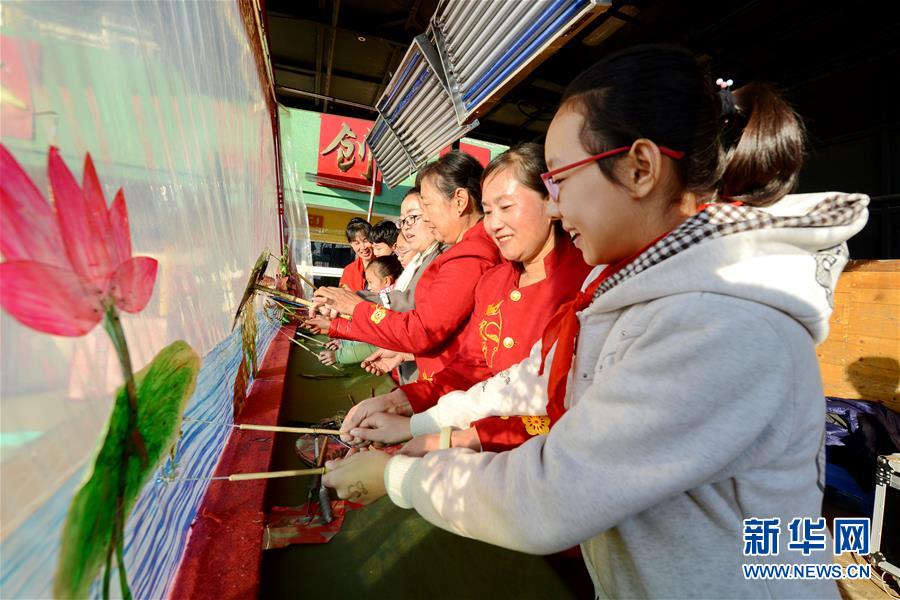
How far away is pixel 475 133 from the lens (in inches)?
295

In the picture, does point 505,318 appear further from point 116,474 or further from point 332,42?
point 332,42

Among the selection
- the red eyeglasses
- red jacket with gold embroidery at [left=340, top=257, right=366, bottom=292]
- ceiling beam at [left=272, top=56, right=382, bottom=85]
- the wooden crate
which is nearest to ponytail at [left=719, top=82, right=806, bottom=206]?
the red eyeglasses

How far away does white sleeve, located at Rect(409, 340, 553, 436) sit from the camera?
1.29 meters

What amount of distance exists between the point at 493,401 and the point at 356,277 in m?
3.92

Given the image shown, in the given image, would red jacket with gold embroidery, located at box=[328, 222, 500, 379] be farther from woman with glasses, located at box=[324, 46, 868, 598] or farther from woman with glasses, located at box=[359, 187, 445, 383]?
woman with glasses, located at box=[324, 46, 868, 598]

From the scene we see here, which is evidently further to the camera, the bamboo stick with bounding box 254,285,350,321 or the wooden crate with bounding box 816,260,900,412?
the wooden crate with bounding box 816,260,900,412

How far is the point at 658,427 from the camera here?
59cm

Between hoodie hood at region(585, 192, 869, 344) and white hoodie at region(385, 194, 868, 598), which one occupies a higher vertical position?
hoodie hood at region(585, 192, 869, 344)

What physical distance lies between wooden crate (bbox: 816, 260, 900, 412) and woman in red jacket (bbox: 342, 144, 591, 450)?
2699 mm

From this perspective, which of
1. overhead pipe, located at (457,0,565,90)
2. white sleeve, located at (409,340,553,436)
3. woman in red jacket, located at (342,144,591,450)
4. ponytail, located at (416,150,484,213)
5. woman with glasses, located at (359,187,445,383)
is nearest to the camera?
white sleeve, located at (409,340,553,436)

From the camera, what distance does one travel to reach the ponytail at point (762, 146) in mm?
801

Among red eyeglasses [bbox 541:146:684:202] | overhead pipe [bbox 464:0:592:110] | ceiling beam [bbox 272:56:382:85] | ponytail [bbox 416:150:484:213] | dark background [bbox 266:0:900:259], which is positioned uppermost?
ceiling beam [bbox 272:56:382:85]

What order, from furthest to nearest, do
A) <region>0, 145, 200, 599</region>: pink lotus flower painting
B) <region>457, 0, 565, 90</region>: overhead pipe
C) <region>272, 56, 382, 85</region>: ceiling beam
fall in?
1. <region>272, 56, 382, 85</region>: ceiling beam
2. <region>457, 0, 565, 90</region>: overhead pipe
3. <region>0, 145, 200, 599</region>: pink lotus flower painting

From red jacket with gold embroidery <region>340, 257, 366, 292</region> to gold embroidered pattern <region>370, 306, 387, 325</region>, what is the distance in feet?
9.61
